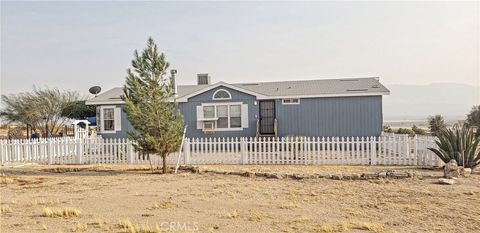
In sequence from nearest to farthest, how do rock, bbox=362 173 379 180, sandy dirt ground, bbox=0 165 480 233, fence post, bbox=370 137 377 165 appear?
sandy dirt ground, bbox=0 165 480 233 < rock, bbox=362 173 379 180 < fence post, bbox=370 137 377 165

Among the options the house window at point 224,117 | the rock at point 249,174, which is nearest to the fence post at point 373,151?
the rock at point 249,174

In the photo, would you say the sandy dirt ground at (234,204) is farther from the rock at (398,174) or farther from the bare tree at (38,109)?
the bare tree at (38,109)

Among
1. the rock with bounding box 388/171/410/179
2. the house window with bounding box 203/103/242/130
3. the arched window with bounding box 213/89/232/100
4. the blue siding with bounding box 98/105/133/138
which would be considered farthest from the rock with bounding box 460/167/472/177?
the blue siding with bounding box 98/105/133/138

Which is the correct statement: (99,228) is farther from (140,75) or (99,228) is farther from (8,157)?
(8,157)

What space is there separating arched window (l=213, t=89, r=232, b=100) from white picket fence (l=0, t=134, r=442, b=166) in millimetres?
6021

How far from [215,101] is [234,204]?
562 inches

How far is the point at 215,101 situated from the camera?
73.8 feet

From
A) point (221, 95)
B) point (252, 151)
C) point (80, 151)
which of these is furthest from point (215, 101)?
point (80, 151)

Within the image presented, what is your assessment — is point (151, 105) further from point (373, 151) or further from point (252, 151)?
point (373, 151)

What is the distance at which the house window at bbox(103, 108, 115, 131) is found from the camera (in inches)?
929

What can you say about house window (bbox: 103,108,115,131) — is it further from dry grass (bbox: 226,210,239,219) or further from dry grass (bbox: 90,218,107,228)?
dry grass (bbox: 226,210,239,219)

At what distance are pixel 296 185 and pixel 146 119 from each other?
5.22 meters

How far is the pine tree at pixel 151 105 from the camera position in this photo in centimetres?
1342

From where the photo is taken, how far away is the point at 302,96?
21.7m
